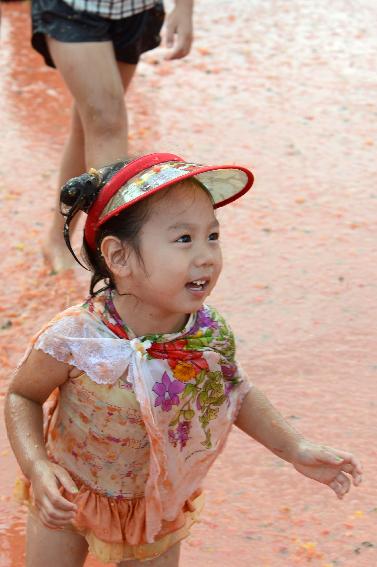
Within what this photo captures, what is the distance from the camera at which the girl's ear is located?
7.63 ft

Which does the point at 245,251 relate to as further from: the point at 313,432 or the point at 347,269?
the point at 313,432

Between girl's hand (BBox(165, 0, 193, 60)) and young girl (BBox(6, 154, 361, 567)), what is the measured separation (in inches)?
69.2

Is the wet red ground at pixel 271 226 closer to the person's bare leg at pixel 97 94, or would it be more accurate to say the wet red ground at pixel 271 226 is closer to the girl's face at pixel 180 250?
the person's bare leg at pixel 97 94

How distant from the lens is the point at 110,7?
3.83 metres

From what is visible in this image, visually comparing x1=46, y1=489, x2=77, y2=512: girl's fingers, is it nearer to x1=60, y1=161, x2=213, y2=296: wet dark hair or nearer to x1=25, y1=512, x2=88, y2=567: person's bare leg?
x1=25, y1=512, x2=88, y2=567: person's bare leg

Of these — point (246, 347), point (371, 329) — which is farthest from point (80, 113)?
point (371, 329)

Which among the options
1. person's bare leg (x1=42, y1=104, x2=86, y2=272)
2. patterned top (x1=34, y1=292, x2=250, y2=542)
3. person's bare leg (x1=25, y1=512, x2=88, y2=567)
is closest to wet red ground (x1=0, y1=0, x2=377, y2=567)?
person's bare leg (x1=42, y1=104, x2=86, y2=272)

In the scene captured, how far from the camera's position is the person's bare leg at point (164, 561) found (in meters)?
2.51

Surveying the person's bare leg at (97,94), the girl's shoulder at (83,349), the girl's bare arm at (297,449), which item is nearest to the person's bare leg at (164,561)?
the girl's bare arm at (297,449)

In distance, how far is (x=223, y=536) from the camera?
301 centimetres

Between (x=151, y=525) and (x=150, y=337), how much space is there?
0.42m

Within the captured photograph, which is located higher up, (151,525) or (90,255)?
(90,255)

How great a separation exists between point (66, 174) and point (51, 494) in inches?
93.1

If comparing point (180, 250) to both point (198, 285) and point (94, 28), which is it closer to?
point (198, 285)
